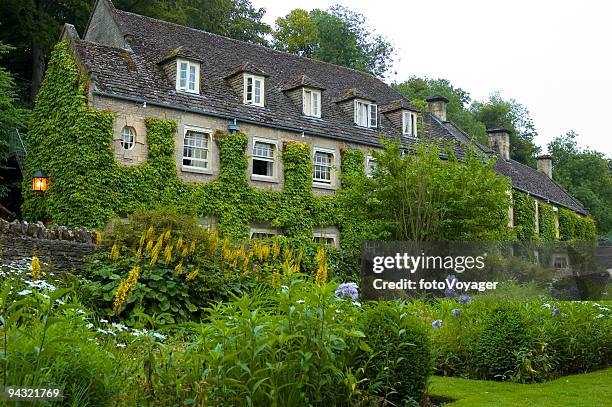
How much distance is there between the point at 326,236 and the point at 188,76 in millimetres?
8043

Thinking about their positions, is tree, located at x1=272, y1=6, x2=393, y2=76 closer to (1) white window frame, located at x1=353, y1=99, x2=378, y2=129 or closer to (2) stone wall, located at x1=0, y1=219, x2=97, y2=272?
(1) white window frame, located at x1=353, y1=99, x2=378, y2=129

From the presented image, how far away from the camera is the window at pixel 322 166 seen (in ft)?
87.4

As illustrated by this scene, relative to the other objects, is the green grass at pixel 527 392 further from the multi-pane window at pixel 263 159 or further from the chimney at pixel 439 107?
the chimney at pixel 439 107

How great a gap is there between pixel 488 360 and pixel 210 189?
1625 centimetres

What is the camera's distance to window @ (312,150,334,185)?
26625 millimetres

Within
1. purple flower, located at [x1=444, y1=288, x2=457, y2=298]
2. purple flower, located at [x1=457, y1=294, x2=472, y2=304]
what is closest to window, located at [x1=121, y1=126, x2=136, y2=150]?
purple flower, located at [x1=444, y1=288, x2=457, y2=298]

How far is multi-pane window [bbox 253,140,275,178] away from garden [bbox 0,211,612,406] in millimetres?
13984

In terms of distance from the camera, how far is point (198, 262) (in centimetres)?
1175

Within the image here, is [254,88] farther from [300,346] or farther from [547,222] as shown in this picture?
[547,222]

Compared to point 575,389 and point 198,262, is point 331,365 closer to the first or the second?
point 575,389

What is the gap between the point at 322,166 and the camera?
26.8 metres

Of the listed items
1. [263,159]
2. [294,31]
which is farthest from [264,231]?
[294,31]

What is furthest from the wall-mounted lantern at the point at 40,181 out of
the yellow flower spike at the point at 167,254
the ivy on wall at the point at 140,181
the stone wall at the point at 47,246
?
the yellow flower spike at the point at 167,254

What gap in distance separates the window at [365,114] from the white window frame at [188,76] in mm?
7826
